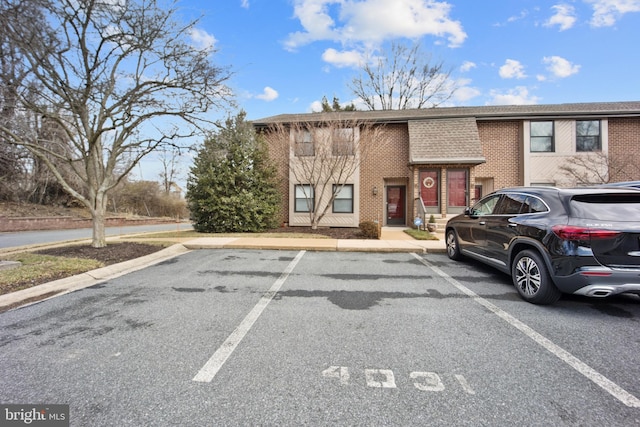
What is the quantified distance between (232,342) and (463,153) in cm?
1314

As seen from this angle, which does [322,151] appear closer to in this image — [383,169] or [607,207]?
[383,169]

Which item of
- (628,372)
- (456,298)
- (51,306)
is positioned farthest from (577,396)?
(51,306)

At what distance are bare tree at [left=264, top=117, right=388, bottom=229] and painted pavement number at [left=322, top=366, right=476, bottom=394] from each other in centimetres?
1097

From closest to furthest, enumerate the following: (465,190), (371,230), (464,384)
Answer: (464,384)
(371,230)
(465,190)

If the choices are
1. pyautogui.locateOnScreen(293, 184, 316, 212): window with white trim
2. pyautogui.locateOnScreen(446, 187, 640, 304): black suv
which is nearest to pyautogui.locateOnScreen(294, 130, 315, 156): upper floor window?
pyautogui.locateOnScreen(293, 184, 316, 212): window with white trim

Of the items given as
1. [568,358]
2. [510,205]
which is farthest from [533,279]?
[568,358]

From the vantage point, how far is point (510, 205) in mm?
5473

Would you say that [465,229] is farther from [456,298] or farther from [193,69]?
[193,69]

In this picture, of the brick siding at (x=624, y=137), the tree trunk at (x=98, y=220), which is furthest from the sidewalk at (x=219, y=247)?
the brick siding at (x=624, y=137)

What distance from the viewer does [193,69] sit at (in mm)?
7797

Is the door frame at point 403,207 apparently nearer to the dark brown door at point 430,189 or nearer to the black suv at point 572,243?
the dark brown door at point 430,189

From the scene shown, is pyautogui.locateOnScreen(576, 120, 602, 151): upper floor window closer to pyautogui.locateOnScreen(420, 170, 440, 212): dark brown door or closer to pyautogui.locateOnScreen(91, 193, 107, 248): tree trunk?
pyautogui.locateOnScreen(420, 170, 440, 212): dark brown door

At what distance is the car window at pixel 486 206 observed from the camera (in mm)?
6107

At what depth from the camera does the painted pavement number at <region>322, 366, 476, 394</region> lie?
2395mm
